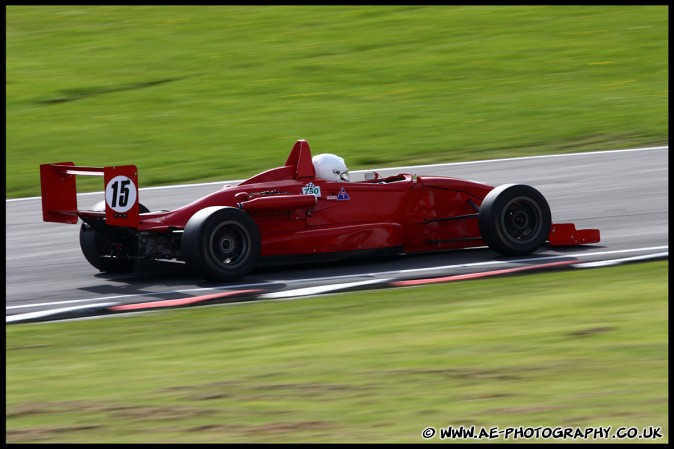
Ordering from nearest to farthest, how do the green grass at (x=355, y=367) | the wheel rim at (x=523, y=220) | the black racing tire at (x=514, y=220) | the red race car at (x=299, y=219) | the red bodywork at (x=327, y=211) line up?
the green grass at (x=355, y=367), the red race car at (x=299, y=219), the red bodywork at (x=327, y=211), the black racing tire at (x=514, y=220), the wheel rim at (x=523, y=220)

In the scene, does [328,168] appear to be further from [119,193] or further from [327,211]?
[119,193]

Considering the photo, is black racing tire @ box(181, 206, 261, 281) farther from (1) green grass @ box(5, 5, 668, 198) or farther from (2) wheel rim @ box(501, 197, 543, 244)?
(1) green grass @ box(5, 5, 668, 198)

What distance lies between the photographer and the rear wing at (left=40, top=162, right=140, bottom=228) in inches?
419

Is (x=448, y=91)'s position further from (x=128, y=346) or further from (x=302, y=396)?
(x=302, y=396)

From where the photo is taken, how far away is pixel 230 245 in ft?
35.8

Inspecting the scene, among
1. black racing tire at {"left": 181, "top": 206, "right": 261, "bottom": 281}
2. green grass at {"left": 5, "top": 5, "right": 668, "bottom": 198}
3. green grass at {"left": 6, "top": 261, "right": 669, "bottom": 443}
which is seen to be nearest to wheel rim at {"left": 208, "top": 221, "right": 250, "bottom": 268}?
black racing tire at {"left": 181, "top": 206, "right": 261, "bottom": 281}

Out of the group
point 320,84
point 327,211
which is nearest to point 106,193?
point 327,211

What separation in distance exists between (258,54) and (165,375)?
2096 cm

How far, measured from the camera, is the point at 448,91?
957 inches

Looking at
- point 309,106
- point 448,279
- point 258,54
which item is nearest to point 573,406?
point 448,279

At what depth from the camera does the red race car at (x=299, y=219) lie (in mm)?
10766

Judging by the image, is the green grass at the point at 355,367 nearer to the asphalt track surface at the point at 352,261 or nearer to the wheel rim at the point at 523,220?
the asphalt track surface at the point at 352,261

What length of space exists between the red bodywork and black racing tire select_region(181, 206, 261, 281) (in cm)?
35

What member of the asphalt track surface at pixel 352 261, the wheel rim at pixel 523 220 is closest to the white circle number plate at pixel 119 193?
the asphalt track surface at pixel 352 261
